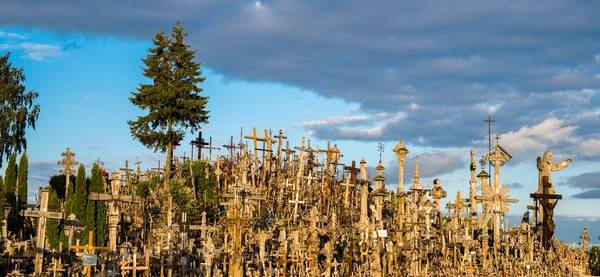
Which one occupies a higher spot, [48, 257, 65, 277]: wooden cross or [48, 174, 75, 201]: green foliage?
[48, 174, 75, 201]: green foliage

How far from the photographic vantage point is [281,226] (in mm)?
29969

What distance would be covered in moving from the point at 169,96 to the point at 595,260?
2066cm

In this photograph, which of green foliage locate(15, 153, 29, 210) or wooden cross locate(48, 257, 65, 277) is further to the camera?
green foliage locate(15, 153, 29, 210)

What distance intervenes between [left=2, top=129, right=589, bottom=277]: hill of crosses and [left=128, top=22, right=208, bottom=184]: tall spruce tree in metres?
1.51

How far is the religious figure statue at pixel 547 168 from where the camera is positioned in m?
36.7

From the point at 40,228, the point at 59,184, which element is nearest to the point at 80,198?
the point at 59,184

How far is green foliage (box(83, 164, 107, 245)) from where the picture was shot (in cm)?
2947

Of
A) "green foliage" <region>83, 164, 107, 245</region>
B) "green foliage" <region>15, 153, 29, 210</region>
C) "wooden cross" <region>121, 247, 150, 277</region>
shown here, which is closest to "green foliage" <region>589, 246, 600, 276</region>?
"green foliage" <region>83, 164, 107, 245</region>

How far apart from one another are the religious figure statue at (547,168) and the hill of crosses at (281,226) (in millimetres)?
46

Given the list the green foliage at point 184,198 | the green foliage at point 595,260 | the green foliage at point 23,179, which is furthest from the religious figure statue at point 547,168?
the green foliage at point 23,179

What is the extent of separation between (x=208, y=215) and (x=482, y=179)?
11500 mm

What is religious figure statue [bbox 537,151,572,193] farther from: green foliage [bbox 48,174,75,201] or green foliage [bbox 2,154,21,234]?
green foliage [bbox 2,154,21,234]

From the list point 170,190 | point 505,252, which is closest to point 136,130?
point 170,190

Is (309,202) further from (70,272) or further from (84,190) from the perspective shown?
(70,272)
